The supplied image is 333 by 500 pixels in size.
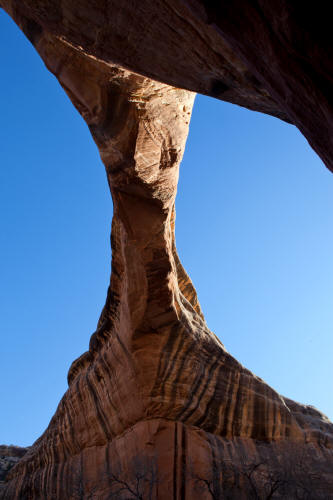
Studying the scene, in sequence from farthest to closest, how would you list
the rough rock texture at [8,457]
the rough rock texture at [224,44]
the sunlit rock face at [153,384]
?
the rough rock texture at [8,457]
the sunlit rock face at [153,384]
the rough rock texture at [224,44]

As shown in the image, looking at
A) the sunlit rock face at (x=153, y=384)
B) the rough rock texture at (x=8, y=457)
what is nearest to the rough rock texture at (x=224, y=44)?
the sunlit rock face at (x=153, y=384)

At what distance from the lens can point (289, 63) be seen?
129 inches

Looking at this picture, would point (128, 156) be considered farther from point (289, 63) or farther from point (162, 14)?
point (289, 63)

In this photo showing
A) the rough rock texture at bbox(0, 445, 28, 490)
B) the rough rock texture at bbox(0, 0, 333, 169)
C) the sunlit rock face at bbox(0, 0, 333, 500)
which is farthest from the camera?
the rough rock texture at bbox(0, 445, 28, 490)

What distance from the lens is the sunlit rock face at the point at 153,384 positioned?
367 inches

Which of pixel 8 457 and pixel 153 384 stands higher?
pixel 153 384

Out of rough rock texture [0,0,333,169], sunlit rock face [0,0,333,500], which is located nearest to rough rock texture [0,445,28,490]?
sunlit rock face [0,0,333,500]

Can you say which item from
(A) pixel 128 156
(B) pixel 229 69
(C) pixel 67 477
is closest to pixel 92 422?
(C) pixel 67 477

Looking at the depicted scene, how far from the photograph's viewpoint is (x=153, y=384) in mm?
11875

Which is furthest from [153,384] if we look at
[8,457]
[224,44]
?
[8,457]

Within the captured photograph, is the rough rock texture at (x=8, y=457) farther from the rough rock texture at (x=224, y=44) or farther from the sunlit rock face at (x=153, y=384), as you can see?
the rough rock texture at (x=224, y=44)

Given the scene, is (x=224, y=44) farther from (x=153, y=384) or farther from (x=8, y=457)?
(x=8, y=457)

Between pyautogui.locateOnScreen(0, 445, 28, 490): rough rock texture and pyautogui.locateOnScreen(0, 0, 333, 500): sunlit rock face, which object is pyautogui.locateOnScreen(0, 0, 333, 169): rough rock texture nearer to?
pyautogui.locateOnScreen(0, 0, 333, 500): sunlit rock face

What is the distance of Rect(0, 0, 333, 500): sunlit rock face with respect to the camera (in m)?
9.31
